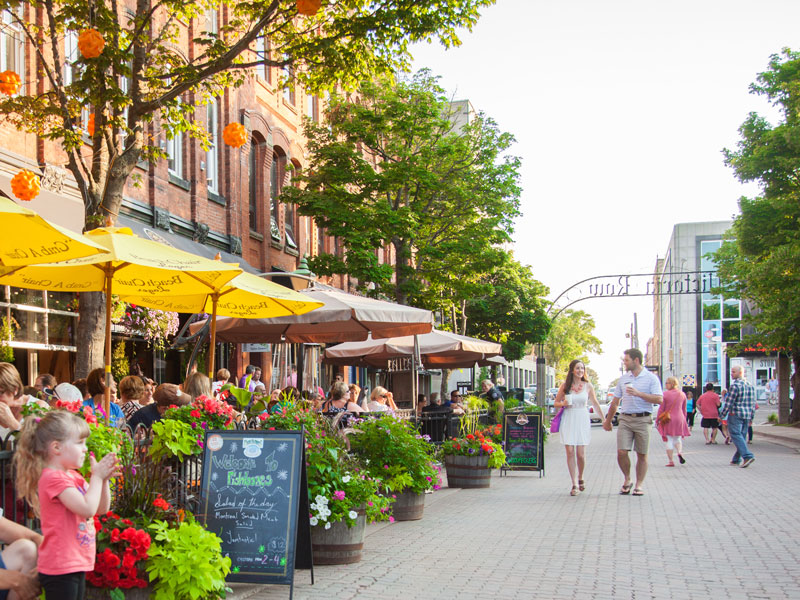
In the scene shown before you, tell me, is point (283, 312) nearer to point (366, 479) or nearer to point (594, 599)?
point (366, 479)

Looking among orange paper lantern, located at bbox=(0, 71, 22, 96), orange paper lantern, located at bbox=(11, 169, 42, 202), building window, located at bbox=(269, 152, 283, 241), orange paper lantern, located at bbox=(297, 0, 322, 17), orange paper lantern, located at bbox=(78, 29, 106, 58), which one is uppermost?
building window, located at bbox=(269, 152, 283, 241)

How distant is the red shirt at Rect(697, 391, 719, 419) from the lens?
80.5 feet

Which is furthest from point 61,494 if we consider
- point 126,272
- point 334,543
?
point 126,272

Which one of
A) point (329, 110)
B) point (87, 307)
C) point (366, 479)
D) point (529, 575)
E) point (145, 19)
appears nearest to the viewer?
point (529, 575)

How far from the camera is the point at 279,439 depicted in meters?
6.30

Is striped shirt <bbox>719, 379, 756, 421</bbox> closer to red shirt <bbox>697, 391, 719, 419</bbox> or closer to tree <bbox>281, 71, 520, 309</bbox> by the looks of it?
red shirt <bbox>697, 391, 719, 419</bbox>

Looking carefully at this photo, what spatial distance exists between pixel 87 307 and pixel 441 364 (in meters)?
14.0

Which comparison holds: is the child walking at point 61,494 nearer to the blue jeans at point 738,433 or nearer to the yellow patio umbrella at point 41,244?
the yellow patio umbrella at point 41,244

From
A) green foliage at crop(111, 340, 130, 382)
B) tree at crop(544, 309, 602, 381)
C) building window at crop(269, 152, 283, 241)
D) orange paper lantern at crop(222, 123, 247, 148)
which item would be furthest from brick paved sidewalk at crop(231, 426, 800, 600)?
tree at crop(544, 309, 602, 381)

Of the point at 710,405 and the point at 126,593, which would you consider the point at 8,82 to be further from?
the point at 710,405

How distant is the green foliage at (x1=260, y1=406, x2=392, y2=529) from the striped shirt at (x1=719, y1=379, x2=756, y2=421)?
11.6m

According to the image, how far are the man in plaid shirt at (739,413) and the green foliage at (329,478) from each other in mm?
11205

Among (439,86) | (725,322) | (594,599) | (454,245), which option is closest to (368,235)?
(454,245)

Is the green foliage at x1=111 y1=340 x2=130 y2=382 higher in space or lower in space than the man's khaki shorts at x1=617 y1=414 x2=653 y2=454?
higher
